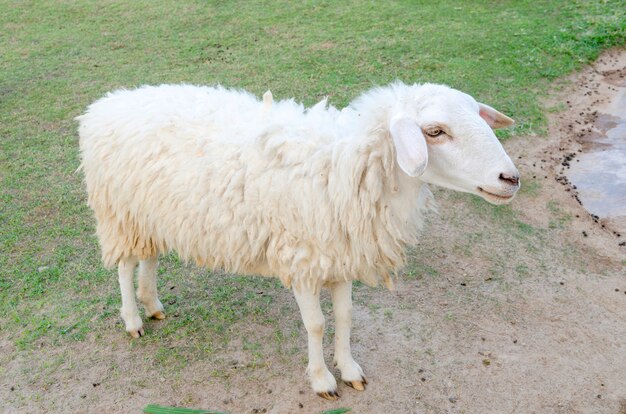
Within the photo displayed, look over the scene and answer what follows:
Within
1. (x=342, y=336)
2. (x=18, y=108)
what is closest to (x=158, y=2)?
(x=18, y=108)

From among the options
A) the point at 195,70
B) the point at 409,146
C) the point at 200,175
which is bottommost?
the point at 195,70

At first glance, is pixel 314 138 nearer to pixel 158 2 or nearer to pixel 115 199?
pixel 115 199

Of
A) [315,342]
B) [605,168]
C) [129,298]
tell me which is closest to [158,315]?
[129,298]

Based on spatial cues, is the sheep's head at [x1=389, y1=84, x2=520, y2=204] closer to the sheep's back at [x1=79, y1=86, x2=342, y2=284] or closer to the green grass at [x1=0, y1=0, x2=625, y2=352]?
the sheep's back at [x1=79, y1=86, x2=342, y2=284]

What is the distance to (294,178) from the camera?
3344 millimetres

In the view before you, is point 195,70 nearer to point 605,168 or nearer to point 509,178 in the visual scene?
point 605,168

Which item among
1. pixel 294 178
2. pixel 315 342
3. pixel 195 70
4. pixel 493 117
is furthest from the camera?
pixel 195 70

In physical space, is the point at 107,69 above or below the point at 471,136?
below

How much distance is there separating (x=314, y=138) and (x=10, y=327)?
2.50m

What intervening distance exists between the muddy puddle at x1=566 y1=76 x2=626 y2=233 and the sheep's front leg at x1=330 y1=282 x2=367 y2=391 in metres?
2.89

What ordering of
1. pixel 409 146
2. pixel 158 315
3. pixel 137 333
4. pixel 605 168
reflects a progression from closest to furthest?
1. pixel 409 146
2. pixel 137 333
3. pixel 158 315
4. pixel 605 168

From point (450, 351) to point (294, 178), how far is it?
1636 millimetres

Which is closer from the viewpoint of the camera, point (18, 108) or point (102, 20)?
point (18, 108)

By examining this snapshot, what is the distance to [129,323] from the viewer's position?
13.9ft
